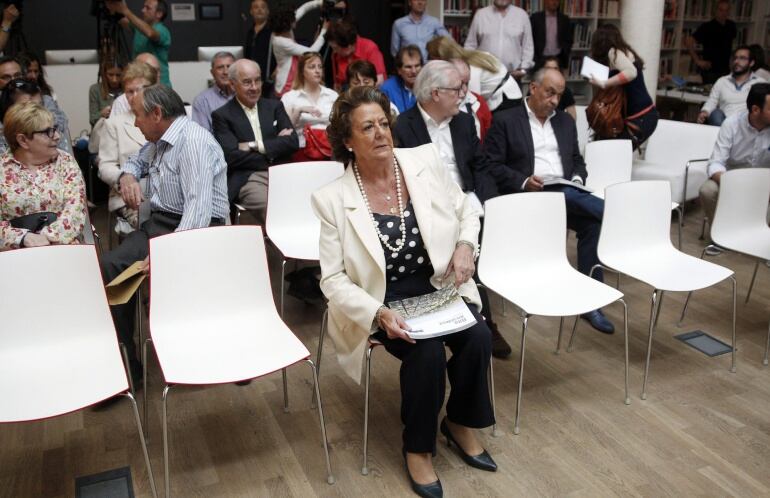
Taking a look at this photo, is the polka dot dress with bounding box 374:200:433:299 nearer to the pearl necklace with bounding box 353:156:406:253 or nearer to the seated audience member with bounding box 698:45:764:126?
the pearl necklace with bounding box 353:156:406:253

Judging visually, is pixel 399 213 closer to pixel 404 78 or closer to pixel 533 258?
pixel 533 258

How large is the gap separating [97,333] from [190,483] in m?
0.66

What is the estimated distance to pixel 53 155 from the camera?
3295mm

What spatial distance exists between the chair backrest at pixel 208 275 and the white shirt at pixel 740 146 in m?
3.27

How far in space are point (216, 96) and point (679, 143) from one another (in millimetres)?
3548

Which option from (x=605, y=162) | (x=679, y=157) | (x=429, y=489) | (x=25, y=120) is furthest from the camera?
(x=679, y=157)

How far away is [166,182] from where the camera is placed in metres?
3.33

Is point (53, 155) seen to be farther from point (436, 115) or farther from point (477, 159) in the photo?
point (477, 159)

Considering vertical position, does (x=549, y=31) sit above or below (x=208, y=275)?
above

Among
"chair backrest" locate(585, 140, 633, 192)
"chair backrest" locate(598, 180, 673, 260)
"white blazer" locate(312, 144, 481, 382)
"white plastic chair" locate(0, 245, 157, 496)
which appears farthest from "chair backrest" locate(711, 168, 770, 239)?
"white plastic chair" locate(0, 245, 157, 496)

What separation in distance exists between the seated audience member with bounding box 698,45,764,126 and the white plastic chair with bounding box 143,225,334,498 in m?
5.27

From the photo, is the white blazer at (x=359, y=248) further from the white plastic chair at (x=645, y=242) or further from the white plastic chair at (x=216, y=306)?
the white plastic chair at (x=645, y=242)

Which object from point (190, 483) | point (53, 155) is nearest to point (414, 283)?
point (190, 483)

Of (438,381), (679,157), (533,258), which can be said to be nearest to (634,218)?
(533,258)
